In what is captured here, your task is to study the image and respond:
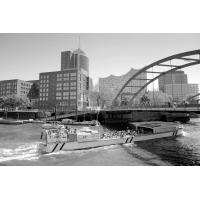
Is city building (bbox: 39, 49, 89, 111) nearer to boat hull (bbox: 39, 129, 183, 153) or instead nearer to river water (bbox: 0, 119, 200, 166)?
boat hull (bbox: 39, 129, 183, 153)

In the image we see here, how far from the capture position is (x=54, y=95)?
4279 inches

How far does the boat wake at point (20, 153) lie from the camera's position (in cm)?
2293

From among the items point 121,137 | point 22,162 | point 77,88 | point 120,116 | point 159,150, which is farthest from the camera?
point 77,88

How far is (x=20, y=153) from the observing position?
25.1 m

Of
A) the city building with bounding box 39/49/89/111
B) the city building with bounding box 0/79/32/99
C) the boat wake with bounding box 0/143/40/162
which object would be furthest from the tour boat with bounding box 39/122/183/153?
the city building with bounding box 0/79/32/99

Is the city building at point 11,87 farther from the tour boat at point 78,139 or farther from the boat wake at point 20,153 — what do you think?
the boat wake at point 20,153

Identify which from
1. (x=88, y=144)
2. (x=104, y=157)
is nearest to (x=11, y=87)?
(x=88, y=144)

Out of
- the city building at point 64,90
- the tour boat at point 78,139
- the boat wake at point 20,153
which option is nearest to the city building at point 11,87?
the city building at point 64,90

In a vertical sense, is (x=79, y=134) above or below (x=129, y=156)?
above

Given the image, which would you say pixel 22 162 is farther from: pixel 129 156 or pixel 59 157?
pixel 129 156

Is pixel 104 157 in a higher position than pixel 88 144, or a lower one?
lower

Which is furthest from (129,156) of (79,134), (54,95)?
(54,95)

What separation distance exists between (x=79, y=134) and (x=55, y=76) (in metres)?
86.0

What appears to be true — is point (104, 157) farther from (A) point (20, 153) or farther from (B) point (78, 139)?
(A) point (20, 153)
